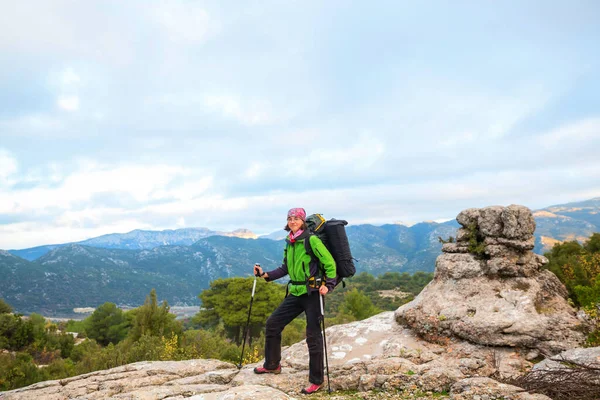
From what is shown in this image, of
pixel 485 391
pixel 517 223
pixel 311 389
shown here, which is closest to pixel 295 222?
pixel 311 389

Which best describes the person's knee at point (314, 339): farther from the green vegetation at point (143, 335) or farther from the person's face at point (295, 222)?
the green vegetation at point (143, 335)

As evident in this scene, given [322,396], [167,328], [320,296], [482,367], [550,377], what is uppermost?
[320,296]

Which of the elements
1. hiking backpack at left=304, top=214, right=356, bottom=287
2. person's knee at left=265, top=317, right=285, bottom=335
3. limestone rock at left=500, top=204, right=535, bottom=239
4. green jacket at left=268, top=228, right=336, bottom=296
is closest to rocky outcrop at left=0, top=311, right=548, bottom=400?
person's knee at left=265, top=317, right=285, bottom=335

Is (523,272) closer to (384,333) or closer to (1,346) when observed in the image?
(384,333)

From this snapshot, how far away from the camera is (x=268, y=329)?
7102 mm

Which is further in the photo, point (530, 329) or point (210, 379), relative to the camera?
point (530, 329)

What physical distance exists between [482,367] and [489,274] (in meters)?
3.83

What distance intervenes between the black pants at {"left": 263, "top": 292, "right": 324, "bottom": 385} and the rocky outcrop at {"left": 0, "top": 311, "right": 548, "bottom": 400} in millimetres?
377

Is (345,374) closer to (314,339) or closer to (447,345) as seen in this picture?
(314,339)

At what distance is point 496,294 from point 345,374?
5.97 meters

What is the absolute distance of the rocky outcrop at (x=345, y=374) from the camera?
5.66 m

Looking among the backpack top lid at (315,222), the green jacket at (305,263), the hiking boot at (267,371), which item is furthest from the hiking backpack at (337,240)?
the hiking boot at (267,371)

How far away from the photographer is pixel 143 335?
21312 millimetres

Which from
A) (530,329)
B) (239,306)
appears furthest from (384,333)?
→ (239,306)
